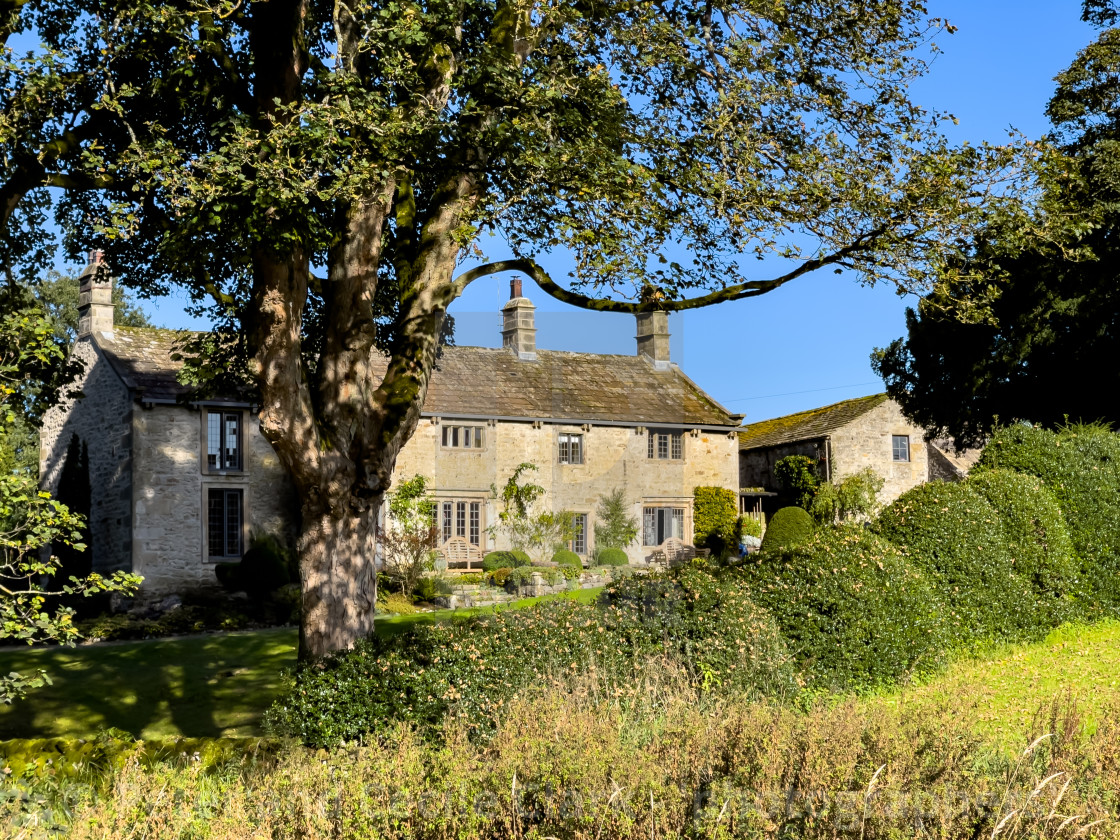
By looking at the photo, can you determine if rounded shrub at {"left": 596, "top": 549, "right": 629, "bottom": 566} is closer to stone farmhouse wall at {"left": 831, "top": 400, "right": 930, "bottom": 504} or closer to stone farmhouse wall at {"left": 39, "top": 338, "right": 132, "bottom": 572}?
stone farmhouse wall at {"left": 831, "top": 400, "right": 930, "bottom": 504}

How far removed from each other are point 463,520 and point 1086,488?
19.0 m

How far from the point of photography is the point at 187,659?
18547 millimetres

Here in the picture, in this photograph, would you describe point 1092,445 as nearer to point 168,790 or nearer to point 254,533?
point 168,790

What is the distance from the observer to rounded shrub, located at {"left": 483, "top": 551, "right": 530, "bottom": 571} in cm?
3016

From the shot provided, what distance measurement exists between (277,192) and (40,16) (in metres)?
5.84

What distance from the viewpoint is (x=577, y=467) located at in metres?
34.2

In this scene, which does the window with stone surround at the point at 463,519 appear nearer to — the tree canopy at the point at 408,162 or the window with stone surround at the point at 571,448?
the window with stone surround at the point at 571,448

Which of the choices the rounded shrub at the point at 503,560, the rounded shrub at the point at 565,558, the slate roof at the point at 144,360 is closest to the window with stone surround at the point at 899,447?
the rounded shrub at the point at 565,558

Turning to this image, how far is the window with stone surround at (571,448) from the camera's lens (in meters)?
34.1

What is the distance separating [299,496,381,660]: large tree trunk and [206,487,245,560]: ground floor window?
17384 mm

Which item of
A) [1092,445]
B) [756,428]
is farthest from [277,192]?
[756,428]

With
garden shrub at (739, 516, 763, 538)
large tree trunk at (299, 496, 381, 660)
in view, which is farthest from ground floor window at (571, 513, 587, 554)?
large tree trunk at (299, 496, 381, 660)

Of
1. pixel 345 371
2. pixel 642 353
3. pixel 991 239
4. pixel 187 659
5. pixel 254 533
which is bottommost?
pixel 187 659

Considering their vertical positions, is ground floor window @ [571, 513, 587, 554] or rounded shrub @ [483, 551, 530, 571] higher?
ground floor window @ [571, 513, 587, 554]
